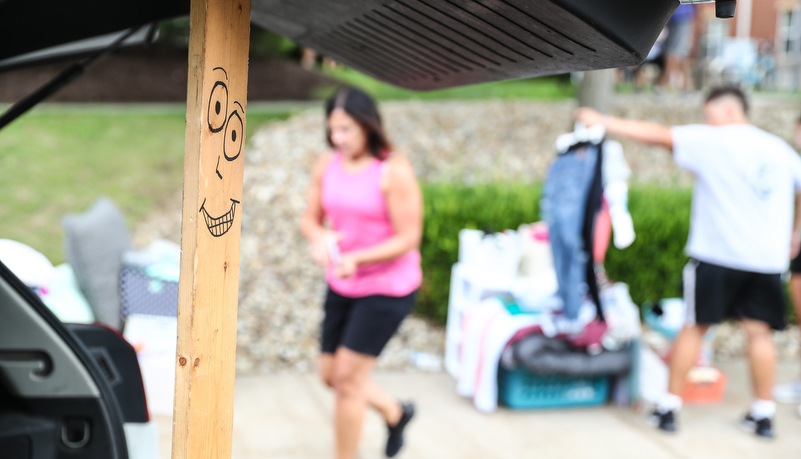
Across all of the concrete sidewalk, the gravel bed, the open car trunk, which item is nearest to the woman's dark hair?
the gravel bed

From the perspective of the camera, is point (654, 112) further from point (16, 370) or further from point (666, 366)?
point (16, 370)

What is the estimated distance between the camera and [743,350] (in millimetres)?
5375

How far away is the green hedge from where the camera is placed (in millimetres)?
5164

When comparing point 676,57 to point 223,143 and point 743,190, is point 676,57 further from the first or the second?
point 223,143

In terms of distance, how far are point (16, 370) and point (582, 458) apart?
278cm

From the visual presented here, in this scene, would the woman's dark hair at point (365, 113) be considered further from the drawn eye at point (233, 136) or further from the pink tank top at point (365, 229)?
the drawn eye at point (233, 136)

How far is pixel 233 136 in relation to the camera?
4.70 ft

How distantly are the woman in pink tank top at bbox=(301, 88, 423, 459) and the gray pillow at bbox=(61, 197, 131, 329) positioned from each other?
1.32 m

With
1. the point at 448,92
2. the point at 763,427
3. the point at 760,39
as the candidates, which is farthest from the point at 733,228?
the point at 760,39

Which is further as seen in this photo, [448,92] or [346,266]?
[448,92]

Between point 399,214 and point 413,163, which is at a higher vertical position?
point 413,163

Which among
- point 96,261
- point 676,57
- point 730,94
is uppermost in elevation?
point 676,57

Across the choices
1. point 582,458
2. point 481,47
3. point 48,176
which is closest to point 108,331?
point 481,47

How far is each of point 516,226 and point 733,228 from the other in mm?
1768
